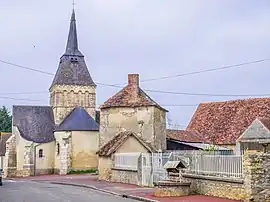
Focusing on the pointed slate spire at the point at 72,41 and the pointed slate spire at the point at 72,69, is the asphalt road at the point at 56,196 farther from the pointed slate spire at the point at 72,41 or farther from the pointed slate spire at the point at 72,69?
the pointed slate spire at the point at 72,41

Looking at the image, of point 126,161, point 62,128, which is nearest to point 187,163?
point 126,161

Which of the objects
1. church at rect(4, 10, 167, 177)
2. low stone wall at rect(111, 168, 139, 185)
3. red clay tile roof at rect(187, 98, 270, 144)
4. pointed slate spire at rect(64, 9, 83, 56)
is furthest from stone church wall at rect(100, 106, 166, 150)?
pointed slate spire at rect(64, 9, 83, 56)

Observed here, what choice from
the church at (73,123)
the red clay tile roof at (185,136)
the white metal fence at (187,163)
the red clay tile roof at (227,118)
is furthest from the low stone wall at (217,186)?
the red clay tile roof at (227,118)

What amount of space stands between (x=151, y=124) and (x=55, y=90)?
22.9 m

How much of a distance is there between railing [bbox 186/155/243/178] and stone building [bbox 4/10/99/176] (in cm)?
3225

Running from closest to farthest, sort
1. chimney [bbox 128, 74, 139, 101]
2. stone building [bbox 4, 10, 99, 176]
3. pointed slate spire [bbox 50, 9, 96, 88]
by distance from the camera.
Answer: chimney [bbox 128, 74, 139, 101], stone building [bbox 4, 10, 99, 176], pointed slate spire [bbox 50, 9, 96, 88]

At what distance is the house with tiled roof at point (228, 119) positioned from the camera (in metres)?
47.1

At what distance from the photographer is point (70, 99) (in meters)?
62.8

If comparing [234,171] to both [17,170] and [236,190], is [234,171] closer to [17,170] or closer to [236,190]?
[236,190]

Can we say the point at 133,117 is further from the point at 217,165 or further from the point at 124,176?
the point at 217,165

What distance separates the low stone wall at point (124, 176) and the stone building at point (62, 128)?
19335mm

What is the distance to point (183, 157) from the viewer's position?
26.2 meters

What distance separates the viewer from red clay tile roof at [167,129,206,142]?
157 feet

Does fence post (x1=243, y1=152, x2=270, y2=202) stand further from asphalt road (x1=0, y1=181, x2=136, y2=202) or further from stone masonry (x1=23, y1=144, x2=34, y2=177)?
stone masonry (x1=23, y1=144, x2=34, y2=177)
